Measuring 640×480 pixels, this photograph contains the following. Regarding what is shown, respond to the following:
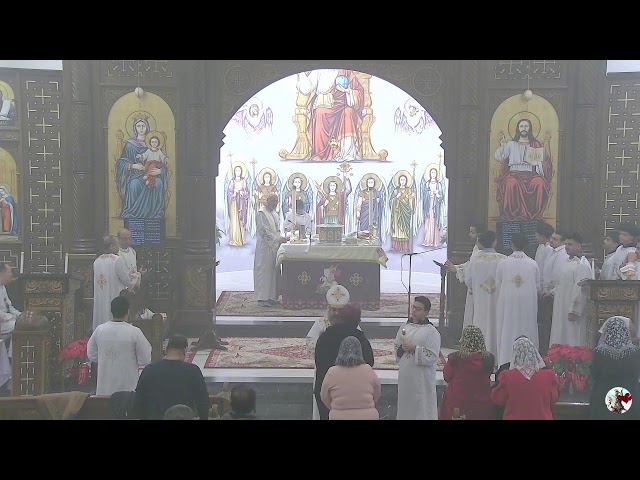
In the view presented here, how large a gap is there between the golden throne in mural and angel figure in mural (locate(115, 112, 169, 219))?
7765 mm

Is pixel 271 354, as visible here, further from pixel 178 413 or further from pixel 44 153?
pixel 178 413

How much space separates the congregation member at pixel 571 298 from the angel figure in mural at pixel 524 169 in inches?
81.9

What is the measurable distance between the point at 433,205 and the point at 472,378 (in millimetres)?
13207

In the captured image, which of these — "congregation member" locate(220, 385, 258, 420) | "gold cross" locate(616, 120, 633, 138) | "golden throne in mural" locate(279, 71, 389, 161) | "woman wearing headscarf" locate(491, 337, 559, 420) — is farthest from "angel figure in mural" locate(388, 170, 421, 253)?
"congregation member" locate(220, 385, 258, 420)

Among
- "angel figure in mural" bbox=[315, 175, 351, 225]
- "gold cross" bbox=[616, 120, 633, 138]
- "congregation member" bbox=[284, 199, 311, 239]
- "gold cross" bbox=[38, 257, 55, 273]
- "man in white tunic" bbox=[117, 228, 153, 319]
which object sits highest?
"gold cross" bbox=[616, 120, 633, 138]

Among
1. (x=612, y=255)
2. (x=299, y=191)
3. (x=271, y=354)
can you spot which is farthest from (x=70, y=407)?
(x=299, y=191)

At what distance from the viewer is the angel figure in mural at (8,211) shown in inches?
533

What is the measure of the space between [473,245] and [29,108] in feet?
22.2

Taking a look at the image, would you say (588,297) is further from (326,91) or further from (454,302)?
(326,91)

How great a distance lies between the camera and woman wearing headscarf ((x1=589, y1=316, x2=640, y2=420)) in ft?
25.5

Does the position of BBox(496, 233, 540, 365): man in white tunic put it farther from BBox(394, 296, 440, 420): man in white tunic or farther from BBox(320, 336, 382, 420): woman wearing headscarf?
BBox(320, 336, 382, 420): woman wearing headscarf

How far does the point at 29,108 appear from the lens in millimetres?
13398

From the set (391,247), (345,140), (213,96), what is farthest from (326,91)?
(213,96)

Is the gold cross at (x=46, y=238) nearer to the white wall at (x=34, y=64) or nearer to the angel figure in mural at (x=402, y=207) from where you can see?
the white wall at (x=34, y=64)
